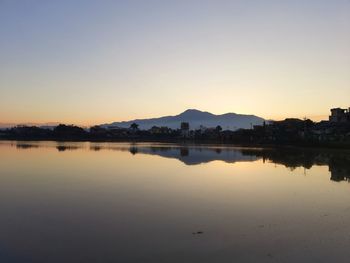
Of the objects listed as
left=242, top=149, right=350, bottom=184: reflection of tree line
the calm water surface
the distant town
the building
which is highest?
the building

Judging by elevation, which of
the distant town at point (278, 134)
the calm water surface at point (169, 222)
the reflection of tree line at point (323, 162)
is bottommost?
the calm water surface at point (169, 222)

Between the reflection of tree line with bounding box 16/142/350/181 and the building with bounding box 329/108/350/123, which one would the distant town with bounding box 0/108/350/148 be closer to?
the building with bounding box 329/108/350/123

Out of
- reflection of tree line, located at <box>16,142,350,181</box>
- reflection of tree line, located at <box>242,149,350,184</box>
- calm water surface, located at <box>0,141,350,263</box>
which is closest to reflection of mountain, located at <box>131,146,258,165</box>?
reflection of tree line, located at <box>16,142,350,181</box>

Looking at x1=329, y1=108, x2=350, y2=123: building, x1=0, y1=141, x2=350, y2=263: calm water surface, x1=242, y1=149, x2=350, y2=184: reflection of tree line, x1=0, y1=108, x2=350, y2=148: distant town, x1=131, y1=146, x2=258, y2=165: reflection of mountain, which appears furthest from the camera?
x1=329, y1=108, x2=350, y2=123: building

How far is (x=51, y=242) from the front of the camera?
34.0ft

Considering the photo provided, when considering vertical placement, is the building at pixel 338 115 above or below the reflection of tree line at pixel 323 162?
above

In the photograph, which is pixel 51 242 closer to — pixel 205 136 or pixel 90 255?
pixel 90 255

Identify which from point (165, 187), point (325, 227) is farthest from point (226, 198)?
point (325, 227)

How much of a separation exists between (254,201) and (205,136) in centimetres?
15284

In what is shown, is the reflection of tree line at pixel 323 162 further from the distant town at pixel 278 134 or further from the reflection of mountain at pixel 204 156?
the distant town at pixel 278 134

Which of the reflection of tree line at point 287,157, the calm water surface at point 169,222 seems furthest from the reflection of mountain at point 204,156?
the calm water surface at point 169,222

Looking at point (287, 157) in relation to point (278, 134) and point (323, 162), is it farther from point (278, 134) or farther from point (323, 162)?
point (278, 134)

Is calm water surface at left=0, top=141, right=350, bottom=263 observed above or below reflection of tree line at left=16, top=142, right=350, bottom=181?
below

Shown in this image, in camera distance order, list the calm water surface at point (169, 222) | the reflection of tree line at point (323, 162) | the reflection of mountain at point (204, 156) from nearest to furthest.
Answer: the calm water surface at point (169, 222) → the reflection of tree line at point (323, 162) → the reflection of mountain at point (204, 156)
